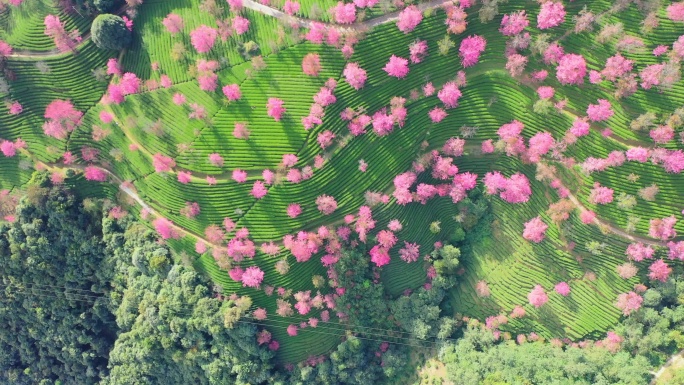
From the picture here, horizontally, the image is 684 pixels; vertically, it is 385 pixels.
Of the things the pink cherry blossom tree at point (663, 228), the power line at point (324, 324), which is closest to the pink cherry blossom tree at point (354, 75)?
the power line at point (324, 324)

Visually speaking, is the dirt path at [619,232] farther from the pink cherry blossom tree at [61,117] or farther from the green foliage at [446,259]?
the pink cherry blossom tree at [61,117]

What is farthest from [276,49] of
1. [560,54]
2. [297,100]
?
[560,54]

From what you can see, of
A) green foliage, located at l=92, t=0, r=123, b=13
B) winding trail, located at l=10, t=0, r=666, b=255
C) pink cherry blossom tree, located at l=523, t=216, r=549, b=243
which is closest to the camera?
winding trail, located at l=10, t=0, r=666, b=255

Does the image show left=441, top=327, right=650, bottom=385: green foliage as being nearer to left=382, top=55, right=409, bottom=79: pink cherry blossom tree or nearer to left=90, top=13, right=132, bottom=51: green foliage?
left=382, top=55, right=409, bottom=79: pink cherry blossom tree

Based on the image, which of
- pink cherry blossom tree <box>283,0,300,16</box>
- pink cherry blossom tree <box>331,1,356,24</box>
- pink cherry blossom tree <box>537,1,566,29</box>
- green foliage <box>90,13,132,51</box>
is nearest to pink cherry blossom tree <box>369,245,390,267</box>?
pink cherry blossom tree <box>331,1,356,24</box>

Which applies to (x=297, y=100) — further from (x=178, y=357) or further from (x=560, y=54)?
(x=178, y=357)

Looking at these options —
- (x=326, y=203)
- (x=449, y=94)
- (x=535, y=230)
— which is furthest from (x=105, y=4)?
(x=535, y=230)
